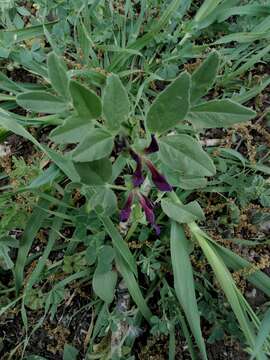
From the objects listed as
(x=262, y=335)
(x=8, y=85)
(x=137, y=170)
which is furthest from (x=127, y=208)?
(x=8, y=85)

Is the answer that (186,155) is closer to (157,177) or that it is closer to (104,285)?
(157,177)

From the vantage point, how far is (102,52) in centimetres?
168

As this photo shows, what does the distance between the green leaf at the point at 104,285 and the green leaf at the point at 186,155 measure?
51cm

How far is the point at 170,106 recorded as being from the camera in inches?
35.8

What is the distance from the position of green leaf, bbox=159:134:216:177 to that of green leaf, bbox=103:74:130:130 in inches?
3.9

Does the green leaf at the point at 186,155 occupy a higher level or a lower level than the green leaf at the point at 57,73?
lower

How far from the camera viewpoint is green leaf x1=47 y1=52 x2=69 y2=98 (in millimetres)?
962

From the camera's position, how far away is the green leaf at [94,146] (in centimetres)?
93

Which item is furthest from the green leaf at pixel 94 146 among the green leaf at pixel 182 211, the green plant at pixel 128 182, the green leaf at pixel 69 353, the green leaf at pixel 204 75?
the green leaf at pixel 69 353

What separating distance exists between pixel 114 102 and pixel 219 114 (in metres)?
0.21

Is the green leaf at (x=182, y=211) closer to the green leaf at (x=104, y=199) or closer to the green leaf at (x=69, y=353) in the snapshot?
the green leaf at (x=104, y=199)

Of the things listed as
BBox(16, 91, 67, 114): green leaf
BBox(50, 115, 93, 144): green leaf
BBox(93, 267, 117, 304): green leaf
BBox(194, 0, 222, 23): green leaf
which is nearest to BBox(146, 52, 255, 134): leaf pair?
BBox(50, 115, 93, 144): green leaf

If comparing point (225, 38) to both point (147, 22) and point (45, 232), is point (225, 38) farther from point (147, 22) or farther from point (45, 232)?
point (45, 232)

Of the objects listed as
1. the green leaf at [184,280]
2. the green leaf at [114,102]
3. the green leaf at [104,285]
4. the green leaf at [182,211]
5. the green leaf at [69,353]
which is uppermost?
the green leaf at [114,102]
